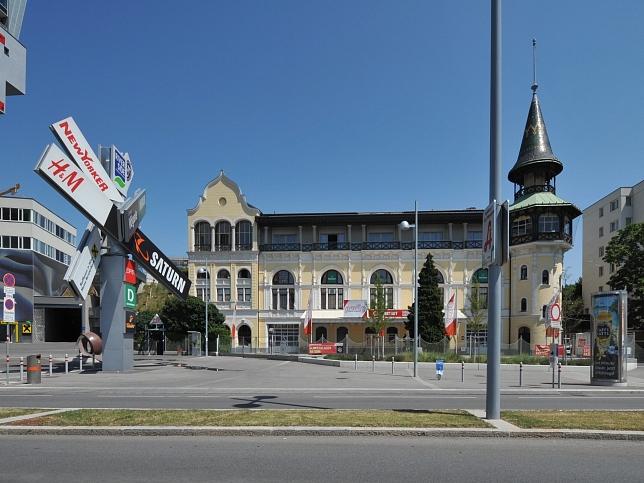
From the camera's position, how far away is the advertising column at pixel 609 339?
2080 centimetres

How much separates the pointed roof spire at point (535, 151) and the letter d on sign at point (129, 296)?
41.2 metres

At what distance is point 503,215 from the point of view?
9.66 metres

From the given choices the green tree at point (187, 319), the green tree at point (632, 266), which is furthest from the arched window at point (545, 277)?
the green tree at point (187, 319)

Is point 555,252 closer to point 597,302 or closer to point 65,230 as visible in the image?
point 597,302

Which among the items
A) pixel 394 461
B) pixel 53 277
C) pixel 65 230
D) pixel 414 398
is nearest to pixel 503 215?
pixel 394 461

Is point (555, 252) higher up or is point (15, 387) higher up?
point (555, 252)

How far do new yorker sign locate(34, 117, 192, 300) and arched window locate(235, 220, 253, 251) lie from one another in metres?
30.7

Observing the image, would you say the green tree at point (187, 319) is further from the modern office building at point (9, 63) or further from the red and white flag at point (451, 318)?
the modern office building at point (9, 63)

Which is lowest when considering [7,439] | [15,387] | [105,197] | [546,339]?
[546,339]

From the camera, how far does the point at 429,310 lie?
153ft

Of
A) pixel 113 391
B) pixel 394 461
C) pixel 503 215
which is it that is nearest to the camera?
pixel 394 461

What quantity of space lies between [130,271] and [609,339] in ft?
72.3

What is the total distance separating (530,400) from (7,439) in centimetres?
1363

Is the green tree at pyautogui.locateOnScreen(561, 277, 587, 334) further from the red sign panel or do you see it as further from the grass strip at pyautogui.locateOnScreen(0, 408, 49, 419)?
the grass strip at pyautogui.locateOnScreen(0, 408, 49, 419)
